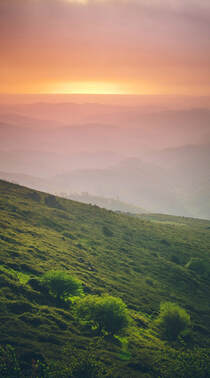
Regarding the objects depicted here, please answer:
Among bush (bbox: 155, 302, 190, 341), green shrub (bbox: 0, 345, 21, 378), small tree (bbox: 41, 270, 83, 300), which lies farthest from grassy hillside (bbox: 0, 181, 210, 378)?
small tree (bbox: 41, 270, 83, 300)

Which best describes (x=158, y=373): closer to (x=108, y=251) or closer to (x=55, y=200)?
(x=108, y=251)

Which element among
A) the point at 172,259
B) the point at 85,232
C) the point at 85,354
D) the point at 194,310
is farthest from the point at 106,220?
the point at 85,354

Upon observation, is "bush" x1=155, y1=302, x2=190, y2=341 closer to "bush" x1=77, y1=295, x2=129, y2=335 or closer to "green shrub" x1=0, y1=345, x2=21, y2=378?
"bush" x1=77, y1=295, x2=129, y2=335

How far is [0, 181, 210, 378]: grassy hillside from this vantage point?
35.5 metres

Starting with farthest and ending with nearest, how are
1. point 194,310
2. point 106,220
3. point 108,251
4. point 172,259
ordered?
point 106,220
point 172,259
point 108,251
point 194,310

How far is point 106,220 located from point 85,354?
84275 millimetres

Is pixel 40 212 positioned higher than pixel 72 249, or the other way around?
pixel 40 212

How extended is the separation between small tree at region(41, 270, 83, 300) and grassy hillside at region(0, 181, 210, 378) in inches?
66.8

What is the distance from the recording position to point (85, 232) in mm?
98438

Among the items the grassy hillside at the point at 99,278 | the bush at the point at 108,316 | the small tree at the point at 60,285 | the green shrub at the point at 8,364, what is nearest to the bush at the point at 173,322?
the grassy hillside at the point at 99,278

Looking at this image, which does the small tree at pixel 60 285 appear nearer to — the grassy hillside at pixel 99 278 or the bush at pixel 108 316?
the grassy hillside at pixel 99 278

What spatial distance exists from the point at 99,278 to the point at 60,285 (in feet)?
61.8

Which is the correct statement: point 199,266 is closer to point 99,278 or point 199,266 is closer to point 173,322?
point 99,278

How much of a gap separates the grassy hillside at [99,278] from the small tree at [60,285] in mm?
1696
